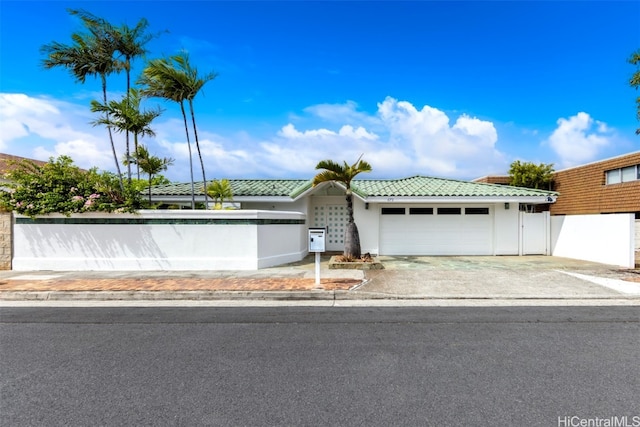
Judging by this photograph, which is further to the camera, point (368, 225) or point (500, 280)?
point (368, 225)

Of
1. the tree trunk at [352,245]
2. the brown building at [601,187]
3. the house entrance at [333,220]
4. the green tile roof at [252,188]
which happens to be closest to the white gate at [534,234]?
the brown building at [601,187]

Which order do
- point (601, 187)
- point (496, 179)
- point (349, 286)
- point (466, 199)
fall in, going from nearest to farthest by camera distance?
point (349, 286)
point (466, 199)
point (601, 187)
point (496, 179)

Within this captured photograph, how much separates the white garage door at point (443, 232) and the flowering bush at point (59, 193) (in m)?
10.3

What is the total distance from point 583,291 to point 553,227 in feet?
27.8

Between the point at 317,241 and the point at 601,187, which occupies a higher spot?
the point at 601,187

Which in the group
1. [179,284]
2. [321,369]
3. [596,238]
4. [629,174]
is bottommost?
[321,369]

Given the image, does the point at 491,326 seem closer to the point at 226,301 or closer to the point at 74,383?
the point at 226,301

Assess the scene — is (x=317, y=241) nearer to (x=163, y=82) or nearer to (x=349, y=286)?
(x=349, y=286)

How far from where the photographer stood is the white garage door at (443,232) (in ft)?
51.5

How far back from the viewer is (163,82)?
11.8 m

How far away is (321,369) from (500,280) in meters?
7.08

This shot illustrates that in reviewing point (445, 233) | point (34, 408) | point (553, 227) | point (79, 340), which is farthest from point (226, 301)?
point (553, 227)

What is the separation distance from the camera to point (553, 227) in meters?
15.6

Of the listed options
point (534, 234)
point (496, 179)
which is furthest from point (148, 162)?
point (496, 179)
